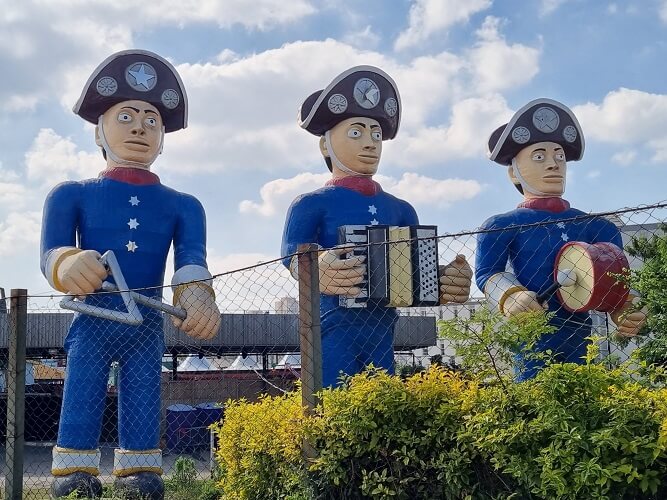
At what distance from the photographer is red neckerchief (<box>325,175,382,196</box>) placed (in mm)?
6309

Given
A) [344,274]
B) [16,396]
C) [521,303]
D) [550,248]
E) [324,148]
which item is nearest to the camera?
[16,396]

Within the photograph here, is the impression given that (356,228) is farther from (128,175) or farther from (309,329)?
(309,329)

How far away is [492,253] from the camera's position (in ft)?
21.0

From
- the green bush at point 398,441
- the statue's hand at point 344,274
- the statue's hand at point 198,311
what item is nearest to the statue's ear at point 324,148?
the statue's hand at point 344,274

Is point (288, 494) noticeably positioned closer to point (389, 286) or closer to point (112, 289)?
point (389, 286)

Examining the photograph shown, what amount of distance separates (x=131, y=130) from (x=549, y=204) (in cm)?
358

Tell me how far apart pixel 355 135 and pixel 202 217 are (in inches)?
57.0

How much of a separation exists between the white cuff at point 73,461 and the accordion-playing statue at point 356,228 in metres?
1.80

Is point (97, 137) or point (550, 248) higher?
point (97, 137)

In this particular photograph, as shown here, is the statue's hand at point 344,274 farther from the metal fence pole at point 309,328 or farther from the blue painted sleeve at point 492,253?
the metal fence pole at point 309,328

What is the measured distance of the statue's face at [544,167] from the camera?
672 cm

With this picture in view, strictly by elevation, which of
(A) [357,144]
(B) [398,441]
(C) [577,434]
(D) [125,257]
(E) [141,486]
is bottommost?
(E) [141,486]

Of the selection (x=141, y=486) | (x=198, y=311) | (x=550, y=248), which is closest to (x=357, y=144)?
(x=550, y=248)

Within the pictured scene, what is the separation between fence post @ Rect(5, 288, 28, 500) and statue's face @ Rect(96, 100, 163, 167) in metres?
1.58
